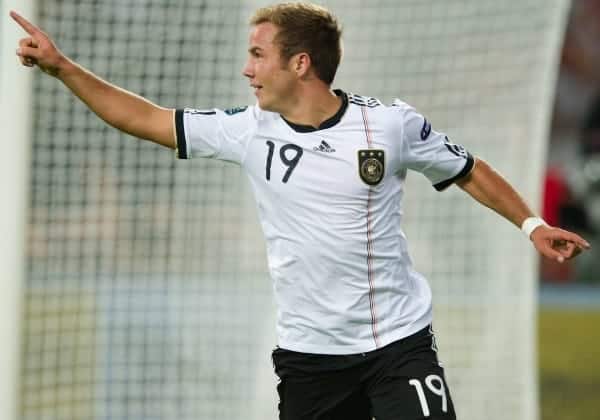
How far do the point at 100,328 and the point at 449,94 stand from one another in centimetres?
216

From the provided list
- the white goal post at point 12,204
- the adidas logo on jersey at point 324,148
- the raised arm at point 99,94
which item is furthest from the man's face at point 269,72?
the white goal post at point 12,204

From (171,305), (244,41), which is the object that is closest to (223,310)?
(171,305)

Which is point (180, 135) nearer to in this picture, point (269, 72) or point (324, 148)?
point (269, 72)

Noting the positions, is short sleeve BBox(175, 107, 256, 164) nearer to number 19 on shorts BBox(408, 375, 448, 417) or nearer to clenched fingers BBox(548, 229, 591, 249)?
number 19 on shorts BBox(408, 375, 448, 417)

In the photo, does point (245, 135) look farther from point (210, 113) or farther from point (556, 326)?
point (556, 326)

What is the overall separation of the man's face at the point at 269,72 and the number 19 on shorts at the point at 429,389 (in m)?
1.05

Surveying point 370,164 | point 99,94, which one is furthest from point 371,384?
point 99,94

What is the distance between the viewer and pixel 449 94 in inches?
259

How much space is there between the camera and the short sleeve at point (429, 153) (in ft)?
14.5

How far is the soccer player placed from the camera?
4.28m

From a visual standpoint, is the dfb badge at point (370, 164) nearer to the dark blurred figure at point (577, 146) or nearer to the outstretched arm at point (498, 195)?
the outstretched arm at point (498, 195)

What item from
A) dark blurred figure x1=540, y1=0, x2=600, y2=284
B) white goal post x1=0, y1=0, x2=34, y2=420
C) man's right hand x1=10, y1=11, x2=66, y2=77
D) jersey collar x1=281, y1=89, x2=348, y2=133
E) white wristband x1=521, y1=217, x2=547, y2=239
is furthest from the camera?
dark blurred figure x1=540, y1=0, x2=600, y2=284

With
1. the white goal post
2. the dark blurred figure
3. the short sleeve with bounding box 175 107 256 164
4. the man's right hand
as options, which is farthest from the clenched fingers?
the dark blurred figure

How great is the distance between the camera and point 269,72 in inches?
173
